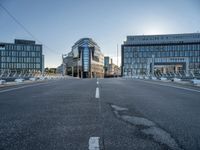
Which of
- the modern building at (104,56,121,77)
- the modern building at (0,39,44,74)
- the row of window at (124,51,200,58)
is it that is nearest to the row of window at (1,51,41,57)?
the modern building at (0,39,44,74)

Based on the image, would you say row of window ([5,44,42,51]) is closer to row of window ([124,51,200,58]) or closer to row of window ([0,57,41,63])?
row of window ([0,57,41,63])

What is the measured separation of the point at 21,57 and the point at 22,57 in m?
0.53

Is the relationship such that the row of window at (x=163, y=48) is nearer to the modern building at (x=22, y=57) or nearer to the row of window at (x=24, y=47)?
the row of window at (x=24, y=47)

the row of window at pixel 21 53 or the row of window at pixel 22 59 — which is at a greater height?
the row of window at pixel 21 53

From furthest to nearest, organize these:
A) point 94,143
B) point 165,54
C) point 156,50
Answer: point 165,54 → point 156,50 → point 94,143

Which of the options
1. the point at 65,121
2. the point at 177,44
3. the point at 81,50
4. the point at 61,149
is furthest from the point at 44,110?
the point at 177,44

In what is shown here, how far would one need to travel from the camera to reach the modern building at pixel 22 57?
10000cm

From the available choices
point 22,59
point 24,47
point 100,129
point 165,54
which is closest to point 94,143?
point 100,129

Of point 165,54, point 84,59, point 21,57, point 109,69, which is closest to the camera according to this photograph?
point 21,57

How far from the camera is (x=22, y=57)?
102 m

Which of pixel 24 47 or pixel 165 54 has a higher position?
pixel 24 47

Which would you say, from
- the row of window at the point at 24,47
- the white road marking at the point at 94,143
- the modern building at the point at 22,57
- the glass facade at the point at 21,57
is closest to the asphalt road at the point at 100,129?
the white road marking at the point at 94,143

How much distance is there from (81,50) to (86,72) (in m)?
12.1

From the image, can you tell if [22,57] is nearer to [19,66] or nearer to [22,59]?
[22,59]
